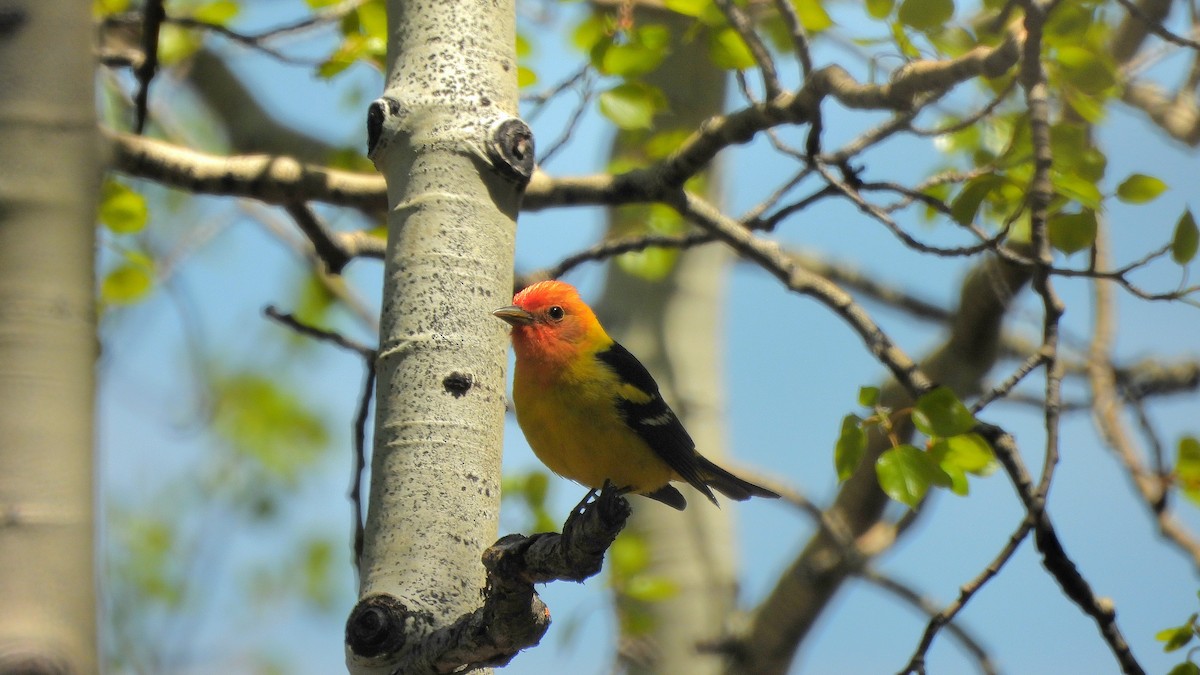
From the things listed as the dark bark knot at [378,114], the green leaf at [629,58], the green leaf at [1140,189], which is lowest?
the dark bark knot at [378,114]

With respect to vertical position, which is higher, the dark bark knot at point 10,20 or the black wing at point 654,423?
the black wing at point 654,423

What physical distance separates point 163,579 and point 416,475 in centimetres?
803

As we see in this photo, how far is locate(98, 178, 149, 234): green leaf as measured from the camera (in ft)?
12.8

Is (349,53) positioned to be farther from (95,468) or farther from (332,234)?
(95,468)

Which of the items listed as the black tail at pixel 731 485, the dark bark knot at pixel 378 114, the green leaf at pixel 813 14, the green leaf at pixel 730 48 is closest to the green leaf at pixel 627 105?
the green leaf at pixel 730 48

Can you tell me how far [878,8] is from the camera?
3.28 m

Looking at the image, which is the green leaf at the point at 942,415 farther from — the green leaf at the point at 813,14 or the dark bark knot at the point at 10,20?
the dark bark knot at the point at 10,20

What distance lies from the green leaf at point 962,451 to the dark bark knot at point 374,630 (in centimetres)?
157

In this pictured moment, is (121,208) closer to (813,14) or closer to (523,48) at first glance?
(523,48)

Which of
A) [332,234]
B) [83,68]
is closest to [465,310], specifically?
[83,68]

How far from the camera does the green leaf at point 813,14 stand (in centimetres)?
368

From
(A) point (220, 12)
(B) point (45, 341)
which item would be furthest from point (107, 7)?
(B) point (45, 341)

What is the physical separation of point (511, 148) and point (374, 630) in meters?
1.24

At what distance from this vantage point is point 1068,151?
3.27 m
